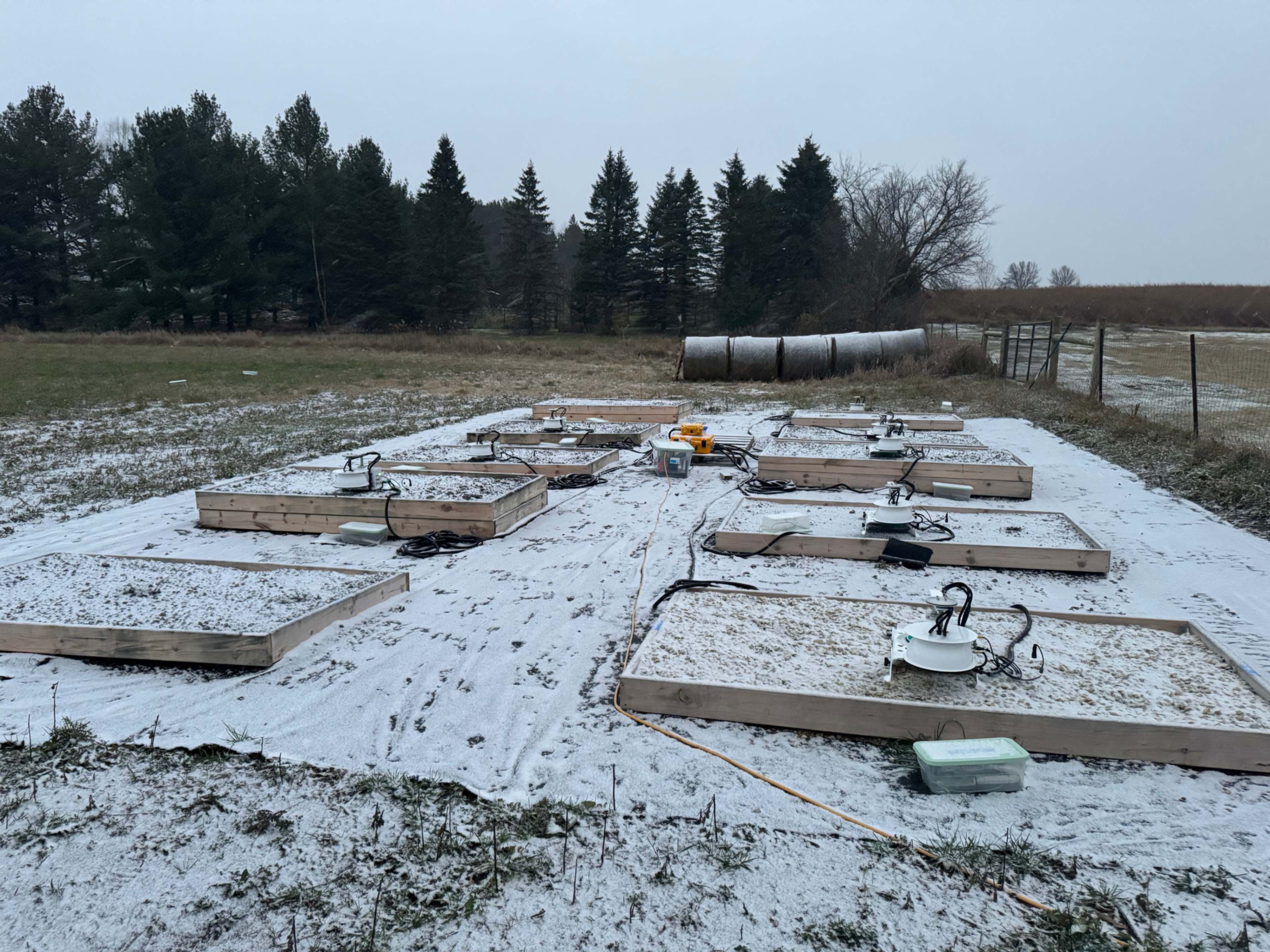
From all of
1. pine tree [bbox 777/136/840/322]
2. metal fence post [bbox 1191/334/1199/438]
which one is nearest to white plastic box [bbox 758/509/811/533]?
metal fence post [bbox 1191/334/1199/438]

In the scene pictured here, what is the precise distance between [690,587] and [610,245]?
34361mm

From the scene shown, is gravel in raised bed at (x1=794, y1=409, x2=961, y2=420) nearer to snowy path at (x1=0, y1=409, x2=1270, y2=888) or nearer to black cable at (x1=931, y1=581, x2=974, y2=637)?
snowy path at (x1=0, y1=409, x2=1270, y2=888)

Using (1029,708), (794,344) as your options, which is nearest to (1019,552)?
(1029,708)

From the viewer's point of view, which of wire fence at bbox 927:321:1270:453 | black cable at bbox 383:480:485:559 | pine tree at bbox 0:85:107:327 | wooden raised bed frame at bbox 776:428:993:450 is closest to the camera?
black cable at bbox 383:480:485:559

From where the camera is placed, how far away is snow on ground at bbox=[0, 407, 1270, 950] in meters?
1.75

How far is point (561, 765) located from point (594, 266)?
3516cm

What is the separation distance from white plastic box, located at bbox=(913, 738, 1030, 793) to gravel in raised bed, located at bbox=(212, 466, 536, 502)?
317 cm

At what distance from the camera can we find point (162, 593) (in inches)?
135

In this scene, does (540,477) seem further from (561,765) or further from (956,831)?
(956,831)

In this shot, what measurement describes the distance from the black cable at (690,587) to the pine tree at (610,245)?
3341 cm

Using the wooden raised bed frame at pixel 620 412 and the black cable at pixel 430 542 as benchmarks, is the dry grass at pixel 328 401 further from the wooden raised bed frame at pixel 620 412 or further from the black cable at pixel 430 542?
the black cable at pixel 430 542

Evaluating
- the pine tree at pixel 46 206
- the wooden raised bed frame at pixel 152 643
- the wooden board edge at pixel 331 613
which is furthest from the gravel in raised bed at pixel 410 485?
the pine tree at pixel 46 206

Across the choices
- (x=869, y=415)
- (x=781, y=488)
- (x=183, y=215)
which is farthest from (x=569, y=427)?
(x=183, y=215)

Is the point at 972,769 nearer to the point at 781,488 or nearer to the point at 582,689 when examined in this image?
the point at 582,689
